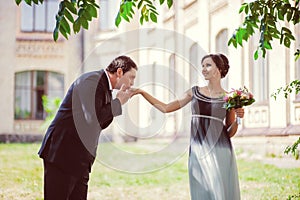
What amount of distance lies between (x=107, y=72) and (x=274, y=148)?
310 cm

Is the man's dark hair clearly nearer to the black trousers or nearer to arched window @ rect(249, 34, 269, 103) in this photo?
the black trousers

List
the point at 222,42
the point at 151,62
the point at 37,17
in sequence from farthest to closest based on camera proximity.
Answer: the point at 37,17
the point at 151,62
the point at 222,42

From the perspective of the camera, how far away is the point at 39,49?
1095 centimetres

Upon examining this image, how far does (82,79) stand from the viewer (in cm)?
350

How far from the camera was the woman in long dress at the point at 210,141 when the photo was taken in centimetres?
390

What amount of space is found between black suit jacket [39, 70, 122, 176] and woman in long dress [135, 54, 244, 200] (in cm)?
43

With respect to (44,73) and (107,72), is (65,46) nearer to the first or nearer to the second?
(44,73)

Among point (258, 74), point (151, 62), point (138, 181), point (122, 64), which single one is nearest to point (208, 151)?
point (122, 64)

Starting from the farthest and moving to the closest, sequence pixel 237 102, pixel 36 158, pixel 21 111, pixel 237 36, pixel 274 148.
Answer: pixel 21 111 < pixel 36 158 < pixel 274 148 < pixel 237 102 < pixel 237 36

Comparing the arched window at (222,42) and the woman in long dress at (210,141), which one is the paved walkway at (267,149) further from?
the woman in long dress at (210,141)

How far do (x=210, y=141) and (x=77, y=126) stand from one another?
907mm

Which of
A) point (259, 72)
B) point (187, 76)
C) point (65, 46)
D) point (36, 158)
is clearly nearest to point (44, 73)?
point (65, 46)

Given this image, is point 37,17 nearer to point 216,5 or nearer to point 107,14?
point 107,14

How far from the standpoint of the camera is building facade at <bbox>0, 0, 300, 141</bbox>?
20.4ft
